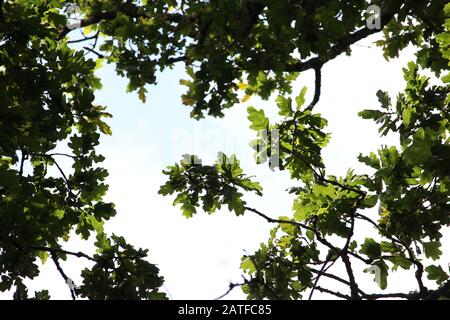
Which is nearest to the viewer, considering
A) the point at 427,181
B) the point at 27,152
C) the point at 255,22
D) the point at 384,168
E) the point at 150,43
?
the point at 427,181

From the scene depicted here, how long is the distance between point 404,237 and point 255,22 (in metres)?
3.44

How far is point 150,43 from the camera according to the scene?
7.29 metres

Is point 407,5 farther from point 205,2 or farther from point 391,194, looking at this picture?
point 205,2

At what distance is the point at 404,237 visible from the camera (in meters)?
5.30

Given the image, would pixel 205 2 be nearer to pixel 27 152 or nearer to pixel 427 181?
pixel 27 152

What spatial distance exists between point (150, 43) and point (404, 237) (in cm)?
445
